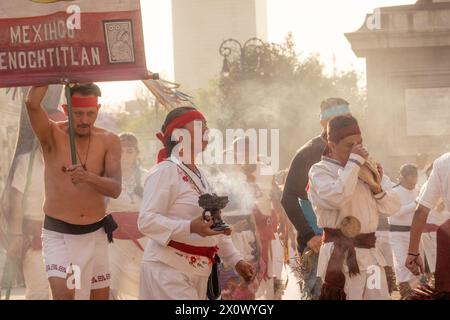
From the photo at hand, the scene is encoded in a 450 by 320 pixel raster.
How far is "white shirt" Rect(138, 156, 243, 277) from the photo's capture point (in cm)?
782

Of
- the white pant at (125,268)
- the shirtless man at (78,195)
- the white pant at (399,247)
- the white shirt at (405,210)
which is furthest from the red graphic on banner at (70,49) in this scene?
the white shirt at (405,210)

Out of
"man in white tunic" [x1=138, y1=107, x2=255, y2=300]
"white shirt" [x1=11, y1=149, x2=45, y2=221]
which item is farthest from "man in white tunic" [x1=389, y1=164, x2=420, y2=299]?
"man in white tunic" [x1=138, y1=107, x2=255, y2=300]

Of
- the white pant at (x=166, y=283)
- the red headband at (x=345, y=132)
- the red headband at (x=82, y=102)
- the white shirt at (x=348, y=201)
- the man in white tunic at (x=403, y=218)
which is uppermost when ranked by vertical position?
the red headband at (x=82, y=102)

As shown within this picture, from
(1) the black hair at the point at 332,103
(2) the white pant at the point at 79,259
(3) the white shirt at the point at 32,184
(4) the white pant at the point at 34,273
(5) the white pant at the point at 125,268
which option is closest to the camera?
(2) the white pant at the point at 79,259

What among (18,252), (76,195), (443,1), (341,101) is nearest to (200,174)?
(76,195)

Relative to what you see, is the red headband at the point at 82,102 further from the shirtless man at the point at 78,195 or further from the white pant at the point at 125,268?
the white pant at the point at 125,268

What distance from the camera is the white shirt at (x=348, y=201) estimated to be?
849 centimetres

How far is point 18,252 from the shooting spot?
40.8ft

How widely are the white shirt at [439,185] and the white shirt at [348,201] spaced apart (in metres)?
0.20

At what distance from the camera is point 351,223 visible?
8594 millimetres

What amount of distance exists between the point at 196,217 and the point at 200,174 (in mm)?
350

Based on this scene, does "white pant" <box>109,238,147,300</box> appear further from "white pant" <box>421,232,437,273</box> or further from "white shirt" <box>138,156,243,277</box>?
"white shirt" <box>138,156,243,277</box>
